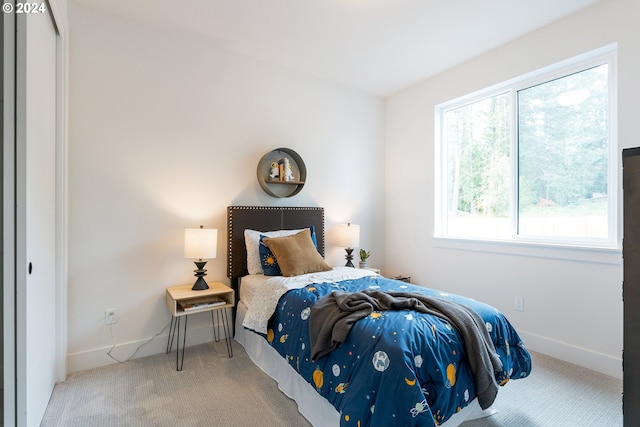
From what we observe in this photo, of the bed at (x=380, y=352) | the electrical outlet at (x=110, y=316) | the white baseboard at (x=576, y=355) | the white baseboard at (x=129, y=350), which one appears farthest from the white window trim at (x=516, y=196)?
the electrical outlet at (x=110, y=316)

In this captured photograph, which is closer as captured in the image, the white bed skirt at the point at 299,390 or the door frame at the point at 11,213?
the door frame at the point at 11,213

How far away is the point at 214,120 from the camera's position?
3.01 meters

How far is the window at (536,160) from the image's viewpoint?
→ 2502mm

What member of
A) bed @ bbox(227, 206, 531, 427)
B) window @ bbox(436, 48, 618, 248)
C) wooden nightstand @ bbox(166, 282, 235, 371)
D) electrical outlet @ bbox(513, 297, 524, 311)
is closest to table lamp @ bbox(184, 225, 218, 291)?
→ wooden nightstand @ bbox(166, 282, 235, 371)

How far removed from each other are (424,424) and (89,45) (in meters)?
3.36

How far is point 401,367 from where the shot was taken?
1320 mm

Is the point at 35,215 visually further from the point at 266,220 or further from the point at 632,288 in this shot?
the point at 632,288

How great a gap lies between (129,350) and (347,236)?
2341mm

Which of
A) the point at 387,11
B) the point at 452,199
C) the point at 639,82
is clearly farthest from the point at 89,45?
the point at 639,82

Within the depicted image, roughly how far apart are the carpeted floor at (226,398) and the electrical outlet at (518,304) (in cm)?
49

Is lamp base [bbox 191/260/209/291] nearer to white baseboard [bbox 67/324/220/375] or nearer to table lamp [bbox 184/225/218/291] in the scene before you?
table lamp [bbox 184/225/218/291]

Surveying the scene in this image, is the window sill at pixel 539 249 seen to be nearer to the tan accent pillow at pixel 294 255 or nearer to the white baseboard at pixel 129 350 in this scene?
the tan accent pillow at pixel 294 255

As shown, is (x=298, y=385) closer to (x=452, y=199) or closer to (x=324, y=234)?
(x=324, y=234)

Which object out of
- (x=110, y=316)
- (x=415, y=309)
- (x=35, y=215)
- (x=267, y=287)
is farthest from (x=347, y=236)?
(x=35, y=215)
